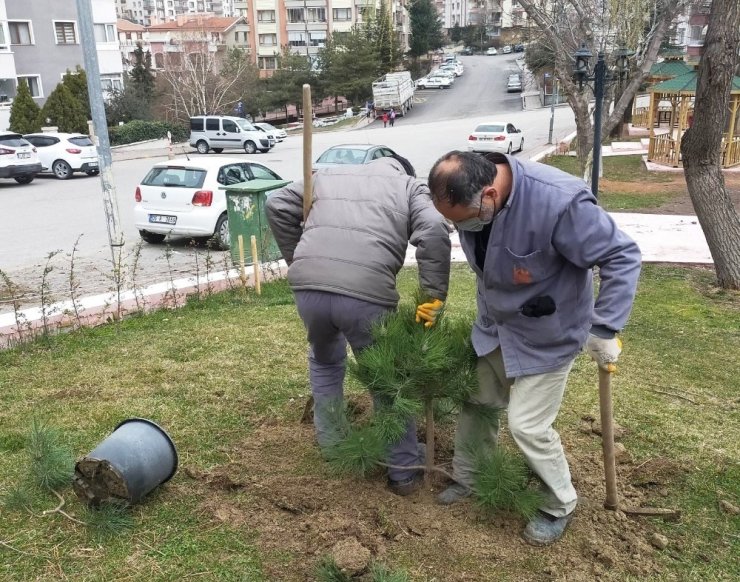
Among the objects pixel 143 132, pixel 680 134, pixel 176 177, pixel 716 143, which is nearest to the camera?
pixel 716 143

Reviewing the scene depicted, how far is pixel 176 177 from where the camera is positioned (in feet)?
35.3

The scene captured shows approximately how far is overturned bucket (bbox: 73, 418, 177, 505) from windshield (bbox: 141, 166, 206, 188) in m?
8.03

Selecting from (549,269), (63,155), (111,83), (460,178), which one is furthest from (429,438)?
(111,83)

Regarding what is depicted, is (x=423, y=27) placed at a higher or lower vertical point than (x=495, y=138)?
higher

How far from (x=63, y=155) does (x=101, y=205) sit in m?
6.47

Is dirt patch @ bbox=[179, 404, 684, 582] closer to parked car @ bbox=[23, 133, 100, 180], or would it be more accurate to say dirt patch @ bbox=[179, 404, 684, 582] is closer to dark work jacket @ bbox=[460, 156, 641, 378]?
dark work jacket @ bbox=[460, 156, 641, 378]

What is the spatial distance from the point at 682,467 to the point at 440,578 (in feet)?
4.87

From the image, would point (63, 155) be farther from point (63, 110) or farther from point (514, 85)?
point (514, 85)

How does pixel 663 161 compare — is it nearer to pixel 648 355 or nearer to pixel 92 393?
pixel 648 355

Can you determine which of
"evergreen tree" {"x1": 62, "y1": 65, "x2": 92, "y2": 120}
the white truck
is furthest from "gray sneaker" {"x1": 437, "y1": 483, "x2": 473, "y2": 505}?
the white truck

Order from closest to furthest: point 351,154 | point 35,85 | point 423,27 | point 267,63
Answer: point 351,154 < point 35,85 < point 423,27 < point 267,63

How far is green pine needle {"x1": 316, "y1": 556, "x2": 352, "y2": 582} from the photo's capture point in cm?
253

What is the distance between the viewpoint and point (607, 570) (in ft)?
8.77

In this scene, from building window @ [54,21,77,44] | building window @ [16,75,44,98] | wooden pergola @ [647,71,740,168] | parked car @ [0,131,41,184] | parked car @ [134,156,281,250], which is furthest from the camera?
building window @ [54,21,77,44]
